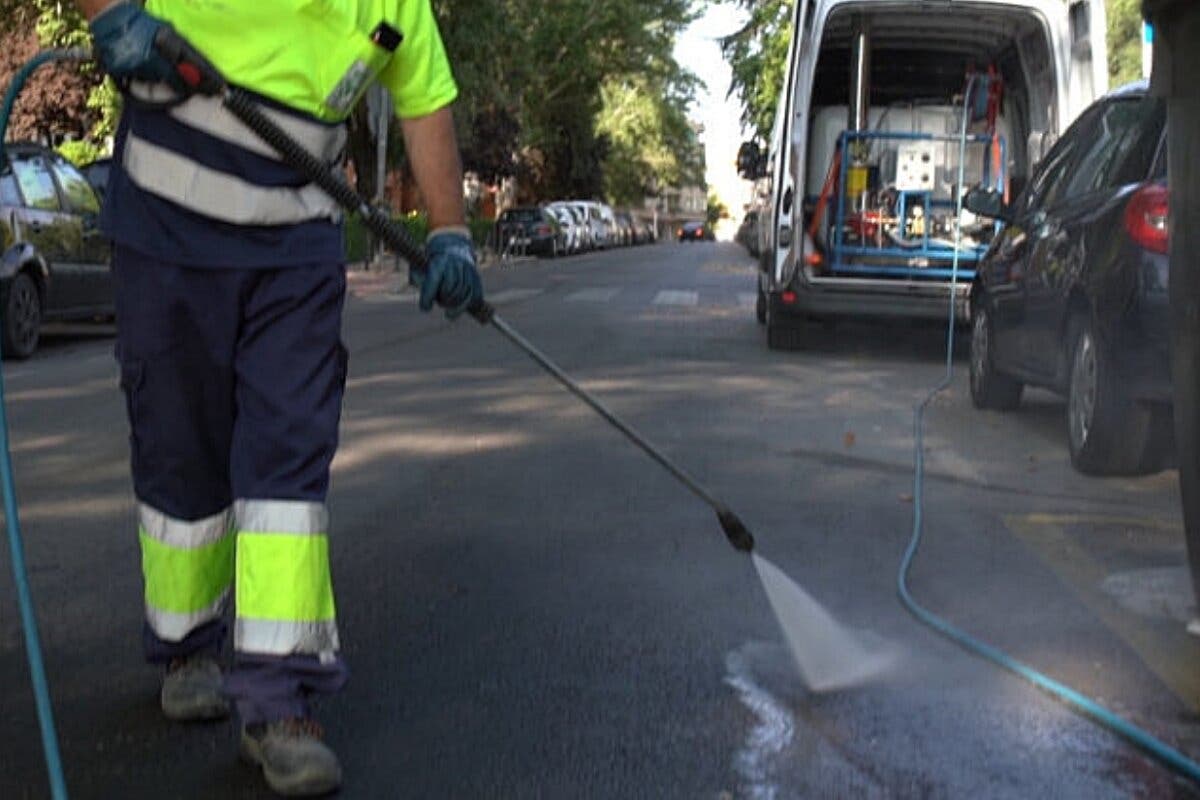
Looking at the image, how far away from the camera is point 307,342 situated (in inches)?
137

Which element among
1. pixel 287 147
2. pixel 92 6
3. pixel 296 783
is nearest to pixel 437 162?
pixel 287 147

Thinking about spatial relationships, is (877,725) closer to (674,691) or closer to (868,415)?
(674,691)

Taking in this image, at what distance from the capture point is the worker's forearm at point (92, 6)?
3.38 m

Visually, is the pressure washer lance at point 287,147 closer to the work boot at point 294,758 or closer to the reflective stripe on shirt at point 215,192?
the reflective stripe on shirt at point 215,192

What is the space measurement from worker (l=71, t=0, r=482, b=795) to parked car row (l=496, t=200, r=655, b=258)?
40.6 metres

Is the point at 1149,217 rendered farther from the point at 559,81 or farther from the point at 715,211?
the point at 715,211

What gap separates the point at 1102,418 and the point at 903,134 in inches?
263

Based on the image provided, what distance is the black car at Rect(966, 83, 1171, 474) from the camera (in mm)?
6973

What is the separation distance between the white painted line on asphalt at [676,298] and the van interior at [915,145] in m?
6.20

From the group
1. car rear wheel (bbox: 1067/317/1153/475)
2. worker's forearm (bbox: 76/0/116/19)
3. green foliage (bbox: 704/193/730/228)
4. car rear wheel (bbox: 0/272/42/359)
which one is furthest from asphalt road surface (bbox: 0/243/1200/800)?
green foliage (bbox: 704/193/730/228)

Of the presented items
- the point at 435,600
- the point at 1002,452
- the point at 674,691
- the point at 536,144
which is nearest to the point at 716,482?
the point at 1002,452

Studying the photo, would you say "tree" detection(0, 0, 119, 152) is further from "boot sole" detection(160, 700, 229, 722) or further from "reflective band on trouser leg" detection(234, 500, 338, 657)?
"reflective band on trouser leg" detection(234, 500, 338, 657)

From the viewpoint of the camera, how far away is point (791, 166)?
41.1ft

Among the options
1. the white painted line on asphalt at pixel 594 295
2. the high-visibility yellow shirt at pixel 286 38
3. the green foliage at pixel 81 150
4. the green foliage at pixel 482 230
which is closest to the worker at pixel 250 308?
the high-visibility yellow shirt at pixel 286 38
